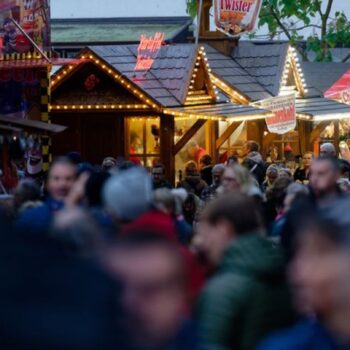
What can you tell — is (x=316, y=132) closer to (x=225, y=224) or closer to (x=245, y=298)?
(x=225, y=224)

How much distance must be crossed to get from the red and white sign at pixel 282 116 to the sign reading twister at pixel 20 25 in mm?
5245

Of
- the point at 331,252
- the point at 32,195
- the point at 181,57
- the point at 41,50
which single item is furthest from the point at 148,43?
the point at 331,252

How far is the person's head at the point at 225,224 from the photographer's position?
6559 millimetres

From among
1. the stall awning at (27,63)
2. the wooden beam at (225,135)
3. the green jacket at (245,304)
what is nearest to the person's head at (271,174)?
the stall awning at (27,63)

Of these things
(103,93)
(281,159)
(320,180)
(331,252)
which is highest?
(331,252)

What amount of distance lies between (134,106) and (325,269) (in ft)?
66.5

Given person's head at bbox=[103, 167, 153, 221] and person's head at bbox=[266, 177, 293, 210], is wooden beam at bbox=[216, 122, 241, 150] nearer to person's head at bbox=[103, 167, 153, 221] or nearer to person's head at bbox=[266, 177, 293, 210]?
person's head at bbox=[266, 177, 293, 210]

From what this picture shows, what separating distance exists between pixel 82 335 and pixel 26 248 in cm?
33

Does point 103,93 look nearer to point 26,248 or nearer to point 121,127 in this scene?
point 121,127

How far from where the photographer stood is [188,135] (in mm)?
24984

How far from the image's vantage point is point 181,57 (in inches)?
1046

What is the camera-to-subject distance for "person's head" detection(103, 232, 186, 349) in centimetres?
405

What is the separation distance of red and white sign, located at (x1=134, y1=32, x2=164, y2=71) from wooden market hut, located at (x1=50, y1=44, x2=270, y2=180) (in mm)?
178

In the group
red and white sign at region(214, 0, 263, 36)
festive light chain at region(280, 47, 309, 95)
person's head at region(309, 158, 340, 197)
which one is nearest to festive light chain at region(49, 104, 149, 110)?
red and white sign at region(214, 0, 263, 36)
